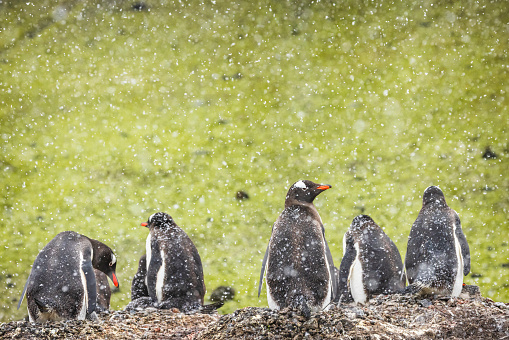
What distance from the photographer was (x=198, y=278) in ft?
8.15

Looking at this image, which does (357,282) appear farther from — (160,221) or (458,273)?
(160,221)

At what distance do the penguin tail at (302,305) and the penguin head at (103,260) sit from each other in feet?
4.27

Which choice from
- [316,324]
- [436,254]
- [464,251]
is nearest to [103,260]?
[316,324]

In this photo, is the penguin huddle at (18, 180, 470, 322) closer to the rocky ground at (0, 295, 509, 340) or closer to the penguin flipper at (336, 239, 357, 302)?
the penguin flipper at (336, 239, 357, 302)

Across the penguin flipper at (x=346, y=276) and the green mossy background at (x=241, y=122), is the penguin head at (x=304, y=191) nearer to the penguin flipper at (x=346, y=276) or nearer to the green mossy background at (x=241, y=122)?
the penguin flipper at (x=346, y=276)

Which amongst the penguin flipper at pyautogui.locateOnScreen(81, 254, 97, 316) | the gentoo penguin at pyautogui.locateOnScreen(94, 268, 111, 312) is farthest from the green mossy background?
the penguin flipper at pyautogui.locateOnScreen(81, 254, 97, 316)

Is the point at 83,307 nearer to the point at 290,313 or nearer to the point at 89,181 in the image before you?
the point at 290,313

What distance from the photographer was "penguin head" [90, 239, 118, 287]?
2.66 meters

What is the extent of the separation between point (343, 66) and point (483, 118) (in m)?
1.08

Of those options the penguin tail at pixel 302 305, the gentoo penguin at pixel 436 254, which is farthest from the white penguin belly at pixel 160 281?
the gentoo penguin at pixel 436 254

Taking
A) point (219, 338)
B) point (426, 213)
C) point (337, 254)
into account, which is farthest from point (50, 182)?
point (426, 213)

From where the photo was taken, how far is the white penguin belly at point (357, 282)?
95.3 inches

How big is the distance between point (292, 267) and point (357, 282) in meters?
0.68

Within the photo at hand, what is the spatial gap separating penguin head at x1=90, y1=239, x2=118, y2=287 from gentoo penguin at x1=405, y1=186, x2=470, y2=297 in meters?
1.64
